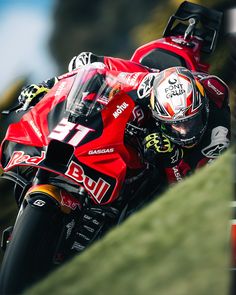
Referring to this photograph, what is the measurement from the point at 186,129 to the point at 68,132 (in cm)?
79

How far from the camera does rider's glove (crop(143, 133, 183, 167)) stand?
460 cm

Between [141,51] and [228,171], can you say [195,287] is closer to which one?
[228,171]

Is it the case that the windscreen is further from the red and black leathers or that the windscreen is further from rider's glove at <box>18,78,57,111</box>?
rider's glove at <box>18,78,57,111</box>

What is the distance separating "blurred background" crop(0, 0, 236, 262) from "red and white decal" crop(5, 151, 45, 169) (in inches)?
110

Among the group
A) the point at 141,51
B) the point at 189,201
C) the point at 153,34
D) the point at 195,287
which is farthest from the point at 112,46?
the point at 195,287

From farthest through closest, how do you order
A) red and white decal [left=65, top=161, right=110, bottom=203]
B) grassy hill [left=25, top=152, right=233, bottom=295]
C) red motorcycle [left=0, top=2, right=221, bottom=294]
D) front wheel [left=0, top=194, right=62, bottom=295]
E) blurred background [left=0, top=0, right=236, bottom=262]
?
1. blurred background [left=0, top=0, right=236, bottom=262]
2. red and white decal [left=65, top=161, right=110, bottom=203]
3. red motorcycle [left=0, top=2, right=221, bottom=294]
4. front wheel [left=0, top=194, right=62, bottom=295]
5. grassy hill [left=25, top=152, right=233, bottom=295]

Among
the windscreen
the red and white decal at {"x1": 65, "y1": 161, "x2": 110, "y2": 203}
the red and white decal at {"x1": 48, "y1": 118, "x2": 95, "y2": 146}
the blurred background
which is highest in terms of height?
the windscreen

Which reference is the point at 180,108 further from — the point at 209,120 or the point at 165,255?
the point at 165,255

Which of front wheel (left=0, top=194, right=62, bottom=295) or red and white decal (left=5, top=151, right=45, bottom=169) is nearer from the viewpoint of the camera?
front wheel (left=0, top=194, right=62, bottom=295)

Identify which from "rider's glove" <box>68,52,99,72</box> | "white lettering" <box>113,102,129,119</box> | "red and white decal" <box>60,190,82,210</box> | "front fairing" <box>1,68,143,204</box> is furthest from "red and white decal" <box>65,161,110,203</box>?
"rider's glove" <box>68,52,99,72</box>

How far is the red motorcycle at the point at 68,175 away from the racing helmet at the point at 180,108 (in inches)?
7.0

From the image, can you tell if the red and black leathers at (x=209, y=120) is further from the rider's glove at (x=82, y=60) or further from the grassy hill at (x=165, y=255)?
the grassy hill at (x=165, y=255)

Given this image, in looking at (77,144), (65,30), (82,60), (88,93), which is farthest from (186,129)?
(65,30)

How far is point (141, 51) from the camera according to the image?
595 cm
